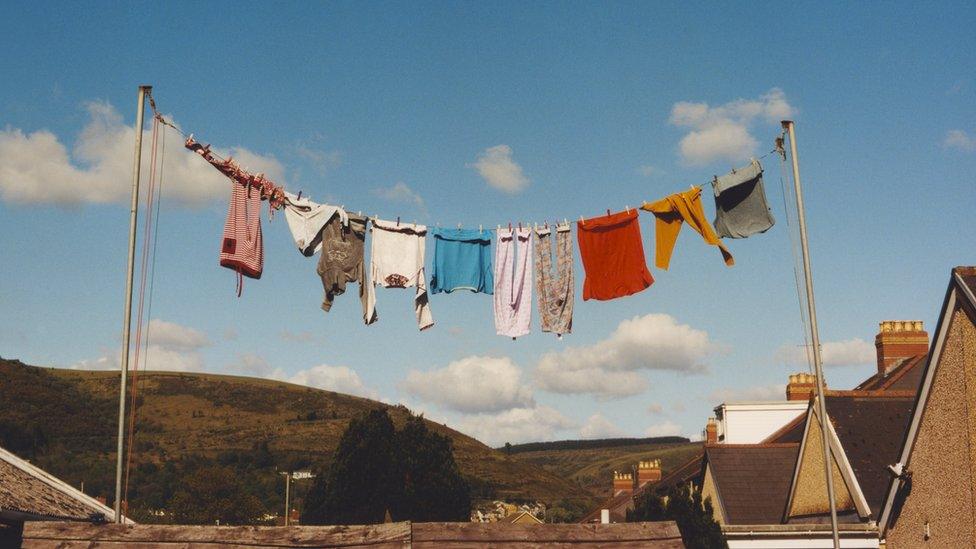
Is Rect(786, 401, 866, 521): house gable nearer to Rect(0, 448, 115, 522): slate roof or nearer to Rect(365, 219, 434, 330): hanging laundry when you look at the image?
Rect(365, 219, 434, 330): hanging laundry

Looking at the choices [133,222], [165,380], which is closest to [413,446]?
[133,222]

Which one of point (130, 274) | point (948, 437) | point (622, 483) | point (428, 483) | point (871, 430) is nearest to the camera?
point (130, 274)

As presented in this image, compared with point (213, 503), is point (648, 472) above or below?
above

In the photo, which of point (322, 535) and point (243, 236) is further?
point (243, 236)

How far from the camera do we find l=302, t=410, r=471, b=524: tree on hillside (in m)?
49.1

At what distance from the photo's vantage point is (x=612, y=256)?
1698 centimetres

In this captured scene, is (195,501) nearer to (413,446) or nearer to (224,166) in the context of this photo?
(413,446)

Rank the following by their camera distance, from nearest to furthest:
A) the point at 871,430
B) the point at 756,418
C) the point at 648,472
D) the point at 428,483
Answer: the point at 871,430, the point at 756,418, the point at 428,483, the point at 648,472

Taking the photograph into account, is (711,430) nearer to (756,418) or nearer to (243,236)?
(756,418)

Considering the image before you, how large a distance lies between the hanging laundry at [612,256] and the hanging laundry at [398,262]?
9.52 ft

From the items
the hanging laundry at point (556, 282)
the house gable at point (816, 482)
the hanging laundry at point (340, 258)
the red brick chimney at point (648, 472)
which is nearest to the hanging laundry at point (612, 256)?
the hanging laundry at point (556, 282)

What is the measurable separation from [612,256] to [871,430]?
49.7 ft

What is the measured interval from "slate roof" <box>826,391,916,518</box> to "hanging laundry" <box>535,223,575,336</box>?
41.6 feet

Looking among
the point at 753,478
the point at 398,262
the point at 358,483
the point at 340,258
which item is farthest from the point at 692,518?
the point at 358,483
